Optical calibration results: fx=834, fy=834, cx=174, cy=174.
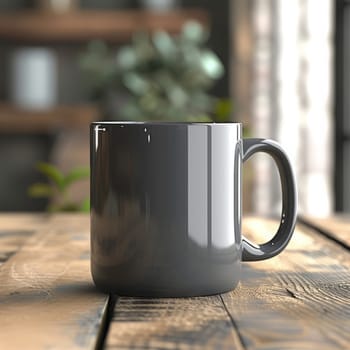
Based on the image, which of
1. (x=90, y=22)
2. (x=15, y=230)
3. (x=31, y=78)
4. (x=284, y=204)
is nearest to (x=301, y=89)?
(x=90, y=22)

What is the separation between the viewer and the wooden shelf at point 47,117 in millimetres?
3453

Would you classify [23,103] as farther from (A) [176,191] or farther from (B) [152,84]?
(A) [176,191]

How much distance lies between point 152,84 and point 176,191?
2479 mm

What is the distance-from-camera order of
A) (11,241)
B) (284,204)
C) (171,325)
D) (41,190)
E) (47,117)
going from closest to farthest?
(171,325)
(284,204)
(11,241)
(41,190)
(47,117)

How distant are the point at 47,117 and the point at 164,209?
2879mm

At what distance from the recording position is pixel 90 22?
3441 millimetres

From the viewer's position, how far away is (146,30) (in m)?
3.46

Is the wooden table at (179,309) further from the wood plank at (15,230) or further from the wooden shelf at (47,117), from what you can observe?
the wooden shelf at (47,117)

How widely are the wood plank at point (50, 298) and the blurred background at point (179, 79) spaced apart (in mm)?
1894

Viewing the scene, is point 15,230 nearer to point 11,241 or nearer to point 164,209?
point 11,241

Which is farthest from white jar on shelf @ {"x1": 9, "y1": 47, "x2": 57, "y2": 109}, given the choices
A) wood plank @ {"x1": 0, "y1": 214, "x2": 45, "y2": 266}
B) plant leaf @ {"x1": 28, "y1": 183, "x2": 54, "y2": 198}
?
wood plank @ {"x1": 0, "y1": 214, "x2": 45, "y2": 266}

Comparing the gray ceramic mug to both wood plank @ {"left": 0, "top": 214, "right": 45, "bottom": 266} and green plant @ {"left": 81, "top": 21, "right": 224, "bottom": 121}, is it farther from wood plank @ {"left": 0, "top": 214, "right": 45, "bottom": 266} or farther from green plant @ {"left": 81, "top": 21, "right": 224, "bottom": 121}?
Answer: green plant @ {"left": 81, "top": 21, "right": 224, "bottom": 121}

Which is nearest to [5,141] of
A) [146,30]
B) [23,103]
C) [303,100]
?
[23,103]

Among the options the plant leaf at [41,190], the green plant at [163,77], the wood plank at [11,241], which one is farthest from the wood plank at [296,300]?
the green plant at [163,77]
